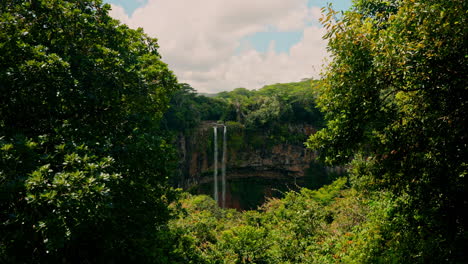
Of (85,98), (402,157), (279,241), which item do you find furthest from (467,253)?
(85,98)

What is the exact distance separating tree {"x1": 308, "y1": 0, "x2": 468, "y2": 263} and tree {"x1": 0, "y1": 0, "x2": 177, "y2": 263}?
4.69 meters

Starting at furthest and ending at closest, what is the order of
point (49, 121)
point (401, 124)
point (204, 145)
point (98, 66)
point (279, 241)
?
point (204, 145) < point (279, 241) < point (98, 66) < point (49, 121) < point (401, 124)

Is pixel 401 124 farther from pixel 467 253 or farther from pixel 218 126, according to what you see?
pixel 218 126

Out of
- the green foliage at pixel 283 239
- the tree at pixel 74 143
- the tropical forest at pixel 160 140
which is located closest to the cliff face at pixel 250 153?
the green foliage at pixel 283 239

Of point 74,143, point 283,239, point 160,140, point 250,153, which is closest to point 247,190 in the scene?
point 250,153

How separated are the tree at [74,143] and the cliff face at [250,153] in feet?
94.1

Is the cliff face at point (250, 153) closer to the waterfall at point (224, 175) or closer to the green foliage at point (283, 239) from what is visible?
the waterfall at point (224, 175)

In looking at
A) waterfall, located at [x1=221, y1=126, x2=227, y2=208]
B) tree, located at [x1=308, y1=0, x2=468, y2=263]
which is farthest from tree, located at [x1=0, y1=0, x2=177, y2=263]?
waterfall, located at [x1=221, y1=126, x2=227, y2=208]

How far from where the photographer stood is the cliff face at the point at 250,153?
3678 cm

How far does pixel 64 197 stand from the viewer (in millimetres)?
3660

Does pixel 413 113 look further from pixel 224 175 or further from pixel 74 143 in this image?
pixel 224 175

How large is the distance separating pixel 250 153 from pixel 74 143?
3376 cm

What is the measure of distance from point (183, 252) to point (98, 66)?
6.08 m

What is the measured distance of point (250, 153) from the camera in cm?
3822
